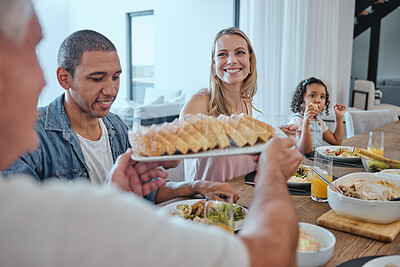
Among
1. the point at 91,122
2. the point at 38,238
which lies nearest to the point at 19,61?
the point at 38,238

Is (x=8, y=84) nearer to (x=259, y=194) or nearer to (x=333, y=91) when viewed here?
(x=259, y=194)

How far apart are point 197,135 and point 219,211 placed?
25 centimetres

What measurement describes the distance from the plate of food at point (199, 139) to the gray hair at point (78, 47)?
0.65 metres

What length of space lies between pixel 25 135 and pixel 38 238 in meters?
0.20

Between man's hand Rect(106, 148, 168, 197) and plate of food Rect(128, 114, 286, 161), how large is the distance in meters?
0.07

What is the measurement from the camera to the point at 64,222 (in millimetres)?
543

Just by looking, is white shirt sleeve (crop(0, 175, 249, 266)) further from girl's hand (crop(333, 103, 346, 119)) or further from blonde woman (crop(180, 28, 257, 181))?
girl's hand (crop(333, 103, 346, 119))

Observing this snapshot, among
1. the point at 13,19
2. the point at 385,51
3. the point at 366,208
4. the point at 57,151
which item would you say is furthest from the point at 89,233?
the point at 385,51

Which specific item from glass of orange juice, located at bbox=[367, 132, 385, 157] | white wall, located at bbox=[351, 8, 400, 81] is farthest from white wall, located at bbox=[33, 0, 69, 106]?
glass of orange juice, located at bbox=[367, 132, 385, 157]

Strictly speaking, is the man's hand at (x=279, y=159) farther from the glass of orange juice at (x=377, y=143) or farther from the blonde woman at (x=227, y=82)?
the glass of orange juice at (x=377, y=143)

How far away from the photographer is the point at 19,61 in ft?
1.98

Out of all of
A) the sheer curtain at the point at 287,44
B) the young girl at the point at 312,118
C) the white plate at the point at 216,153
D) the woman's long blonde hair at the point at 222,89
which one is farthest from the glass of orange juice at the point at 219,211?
the sheer curtain at the point at 287,44

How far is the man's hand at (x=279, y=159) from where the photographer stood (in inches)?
37.4

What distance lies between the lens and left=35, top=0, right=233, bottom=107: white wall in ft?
23.9
